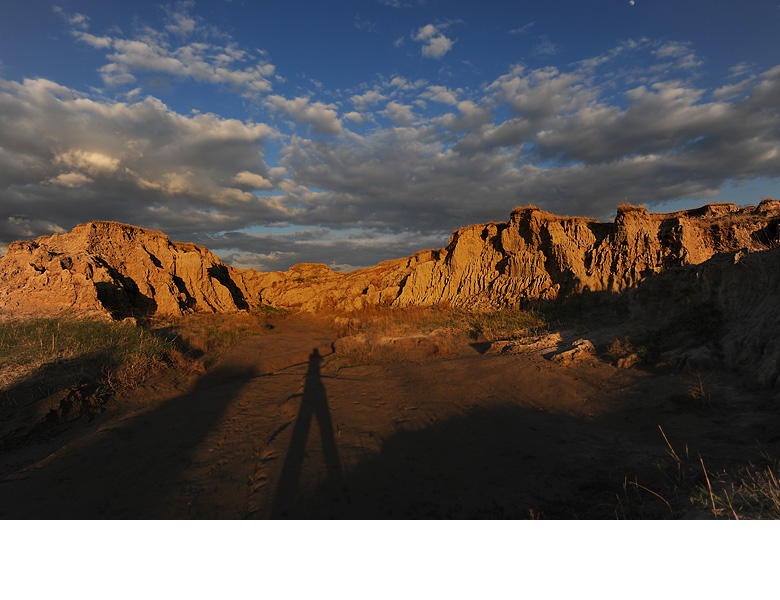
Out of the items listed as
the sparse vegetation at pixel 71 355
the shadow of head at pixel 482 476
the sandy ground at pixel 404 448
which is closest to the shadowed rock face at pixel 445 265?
the sparse vegetation at pixel 71 355

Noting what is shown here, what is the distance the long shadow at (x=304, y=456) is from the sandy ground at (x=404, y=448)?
28mm

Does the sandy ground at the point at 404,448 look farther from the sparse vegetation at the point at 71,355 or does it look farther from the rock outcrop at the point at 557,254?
the rock outcrop at the point at 557,254

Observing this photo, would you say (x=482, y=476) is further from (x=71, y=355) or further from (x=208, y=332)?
(x=208, y=332)

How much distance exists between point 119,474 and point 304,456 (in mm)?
2656

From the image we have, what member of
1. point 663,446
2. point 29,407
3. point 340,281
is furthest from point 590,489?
point 340,281

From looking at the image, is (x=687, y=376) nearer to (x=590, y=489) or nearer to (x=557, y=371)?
(x=557, y=371)

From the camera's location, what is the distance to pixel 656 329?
34.5ft

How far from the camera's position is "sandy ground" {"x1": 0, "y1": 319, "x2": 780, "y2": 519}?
4215 millimetres

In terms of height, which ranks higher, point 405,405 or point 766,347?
point 766,347

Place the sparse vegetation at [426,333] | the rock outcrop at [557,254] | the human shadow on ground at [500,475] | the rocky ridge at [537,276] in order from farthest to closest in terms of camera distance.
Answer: the rock outcrop at [557,254] < the sparse vegetation at [426,333] < the rocky ridge at [537,276] < the human shadow on ground at [500,475]

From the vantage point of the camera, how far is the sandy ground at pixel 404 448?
4215 millimetres

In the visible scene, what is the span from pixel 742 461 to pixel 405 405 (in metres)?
5.45

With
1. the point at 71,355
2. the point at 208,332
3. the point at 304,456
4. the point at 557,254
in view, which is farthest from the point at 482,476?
the point at 557,254

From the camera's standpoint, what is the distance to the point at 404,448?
5.78m
